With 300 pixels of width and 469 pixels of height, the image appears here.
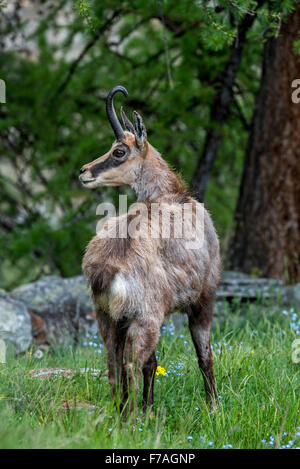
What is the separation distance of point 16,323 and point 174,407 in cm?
267

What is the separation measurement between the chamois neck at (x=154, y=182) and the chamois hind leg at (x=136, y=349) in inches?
50.1

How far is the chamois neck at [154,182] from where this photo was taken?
15.9 ft

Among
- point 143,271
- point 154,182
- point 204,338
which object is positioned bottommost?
point 204,338

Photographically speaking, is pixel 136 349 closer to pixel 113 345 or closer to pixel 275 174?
pixel 113 345

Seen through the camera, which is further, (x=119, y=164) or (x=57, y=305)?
(x=57, y=305)

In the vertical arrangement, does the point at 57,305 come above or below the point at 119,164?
below

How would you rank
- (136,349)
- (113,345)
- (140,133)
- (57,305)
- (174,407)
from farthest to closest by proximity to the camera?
(57,305) < (140,133) < (174,407) < (113,345) < (136,349)

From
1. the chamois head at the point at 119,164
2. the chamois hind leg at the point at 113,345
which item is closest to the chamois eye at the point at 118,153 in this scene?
the chamois head at the point at 119,164

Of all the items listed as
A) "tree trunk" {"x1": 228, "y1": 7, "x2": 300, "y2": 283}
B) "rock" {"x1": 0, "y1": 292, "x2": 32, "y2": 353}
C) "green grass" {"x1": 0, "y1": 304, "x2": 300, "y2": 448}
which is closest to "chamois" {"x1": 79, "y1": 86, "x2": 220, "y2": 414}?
"green grass" {"x1": 0, "y1": 304, "x2": 300, "y2": 448}

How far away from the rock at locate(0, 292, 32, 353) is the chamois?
2296 mm

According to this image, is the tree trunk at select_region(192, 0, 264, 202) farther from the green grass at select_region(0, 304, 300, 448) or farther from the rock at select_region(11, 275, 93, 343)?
the green grass at select_region(0, 304, 300, 448)

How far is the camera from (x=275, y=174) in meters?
8.23

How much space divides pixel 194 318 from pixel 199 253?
589mm

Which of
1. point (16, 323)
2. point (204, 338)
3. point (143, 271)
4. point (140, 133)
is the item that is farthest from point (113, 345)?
point (16, 323)
